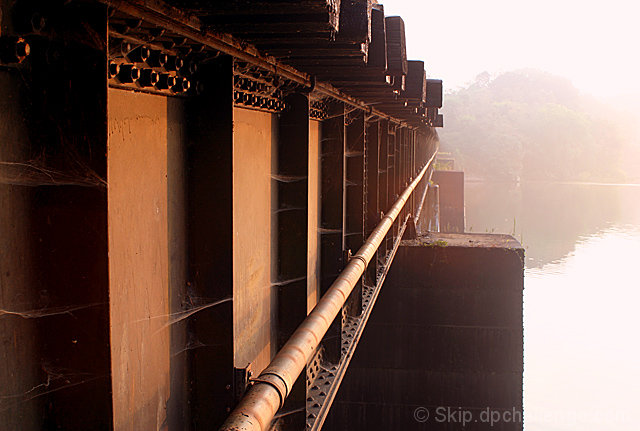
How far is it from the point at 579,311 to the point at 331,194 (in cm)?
3265

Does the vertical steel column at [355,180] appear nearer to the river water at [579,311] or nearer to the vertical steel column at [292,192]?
the vertical steel column at [292,192]

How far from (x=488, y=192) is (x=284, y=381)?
81982 millimetres

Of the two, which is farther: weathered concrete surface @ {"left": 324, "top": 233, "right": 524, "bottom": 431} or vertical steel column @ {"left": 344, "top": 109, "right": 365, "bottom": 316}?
weathered concrete surface @ {"left": 324, "top": 233, "right": 524, "bottom": 431}

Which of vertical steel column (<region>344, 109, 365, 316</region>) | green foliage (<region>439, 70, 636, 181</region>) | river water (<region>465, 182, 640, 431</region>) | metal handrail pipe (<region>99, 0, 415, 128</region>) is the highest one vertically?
green foliage (<region>439, 70, 636, 181</region>)

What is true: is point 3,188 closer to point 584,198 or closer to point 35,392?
point 35,392

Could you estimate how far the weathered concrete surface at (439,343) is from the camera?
1166 centimetres

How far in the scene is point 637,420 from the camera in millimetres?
23703

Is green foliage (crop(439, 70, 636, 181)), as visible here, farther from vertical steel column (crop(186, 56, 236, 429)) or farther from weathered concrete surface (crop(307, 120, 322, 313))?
vertical steel column (crop(186, 56, 236, 429))

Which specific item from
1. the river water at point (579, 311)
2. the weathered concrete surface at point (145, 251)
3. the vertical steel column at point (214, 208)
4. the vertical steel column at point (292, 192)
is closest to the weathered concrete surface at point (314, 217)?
the vertical steel column at point (292, 192)

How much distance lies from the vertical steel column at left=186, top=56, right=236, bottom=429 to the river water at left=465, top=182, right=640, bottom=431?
560 inches

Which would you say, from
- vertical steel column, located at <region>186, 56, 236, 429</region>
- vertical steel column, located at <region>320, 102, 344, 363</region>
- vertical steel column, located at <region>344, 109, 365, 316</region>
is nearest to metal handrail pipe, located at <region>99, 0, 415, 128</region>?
vertical steel column, located at <region>186, 56, 236, 429</region>

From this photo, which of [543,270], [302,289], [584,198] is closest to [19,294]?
[302,289]

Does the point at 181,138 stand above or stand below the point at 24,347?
above

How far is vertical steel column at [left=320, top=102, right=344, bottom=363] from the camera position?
5836mm
